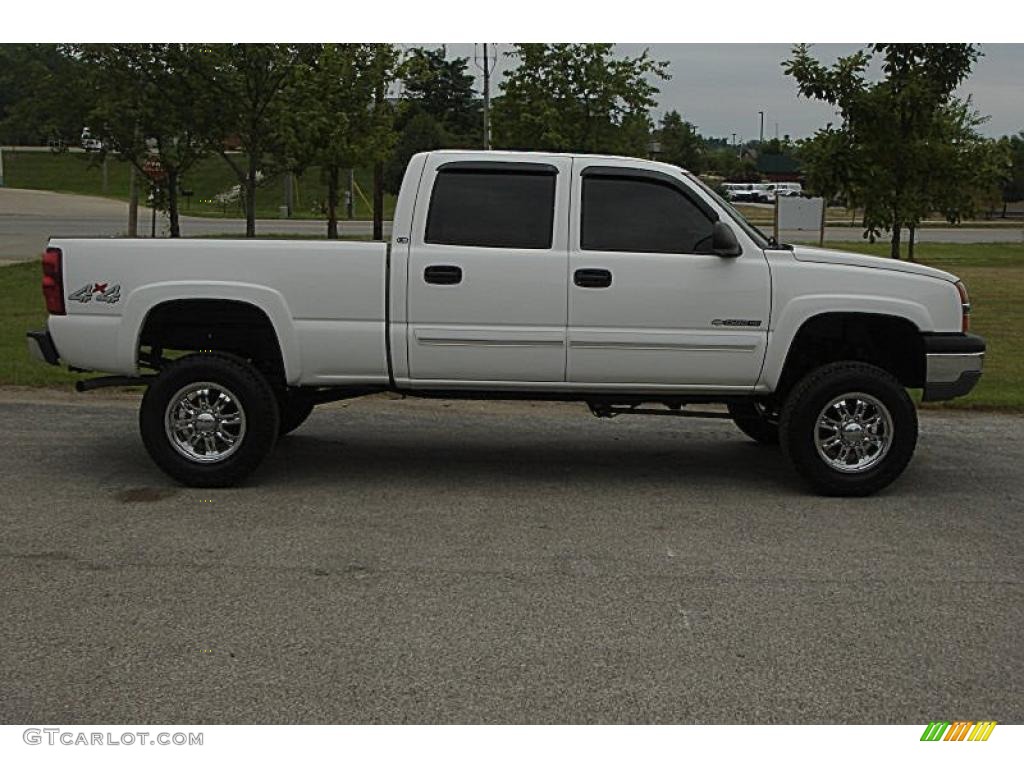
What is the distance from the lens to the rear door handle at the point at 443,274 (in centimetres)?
718

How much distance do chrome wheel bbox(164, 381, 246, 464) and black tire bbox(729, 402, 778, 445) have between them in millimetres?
3118

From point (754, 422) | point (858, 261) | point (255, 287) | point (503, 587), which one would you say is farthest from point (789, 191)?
point (503, 587)

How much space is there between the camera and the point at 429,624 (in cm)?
507

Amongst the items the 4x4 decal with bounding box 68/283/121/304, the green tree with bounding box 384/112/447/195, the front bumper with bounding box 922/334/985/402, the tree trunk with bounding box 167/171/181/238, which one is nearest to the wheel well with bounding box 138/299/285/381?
the 4x4 decal with bounding box 68/283/121/304

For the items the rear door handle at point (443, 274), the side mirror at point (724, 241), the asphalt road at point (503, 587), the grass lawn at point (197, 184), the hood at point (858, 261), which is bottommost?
the asphalt road at point (503, 587)

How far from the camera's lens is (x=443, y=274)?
7184mm

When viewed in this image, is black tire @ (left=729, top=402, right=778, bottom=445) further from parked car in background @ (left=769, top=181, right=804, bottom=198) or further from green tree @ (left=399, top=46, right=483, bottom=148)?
green tree @ (left=399, top=46, right=483, bottom=148)

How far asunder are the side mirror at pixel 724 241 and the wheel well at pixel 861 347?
0.66 metres

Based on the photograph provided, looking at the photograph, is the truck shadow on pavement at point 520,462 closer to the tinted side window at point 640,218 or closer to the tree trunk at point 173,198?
the tinted side window at point 640,218

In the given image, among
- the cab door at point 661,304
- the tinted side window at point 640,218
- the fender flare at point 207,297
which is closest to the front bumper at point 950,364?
the cab door at point 661,304

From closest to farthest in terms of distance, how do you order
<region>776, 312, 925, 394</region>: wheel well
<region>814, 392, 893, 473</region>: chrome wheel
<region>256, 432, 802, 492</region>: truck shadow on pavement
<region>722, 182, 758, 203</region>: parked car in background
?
1. <region>814, 392, 893, 473</region>: chrome wheel
2. <region>776, 312, 925, 394</region>: wheel well
3. <region>256, 432, 802, 492</region>: truck shadow on pavement
4. <region>722, 182, 758, 203</region>: parked car in background

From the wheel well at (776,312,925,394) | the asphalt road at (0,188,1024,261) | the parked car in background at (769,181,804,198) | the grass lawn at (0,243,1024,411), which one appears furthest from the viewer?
the asphalt road at (0,188,1024,261)

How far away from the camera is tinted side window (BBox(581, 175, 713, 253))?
7.29 meters

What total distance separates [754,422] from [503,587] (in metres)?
3.59
